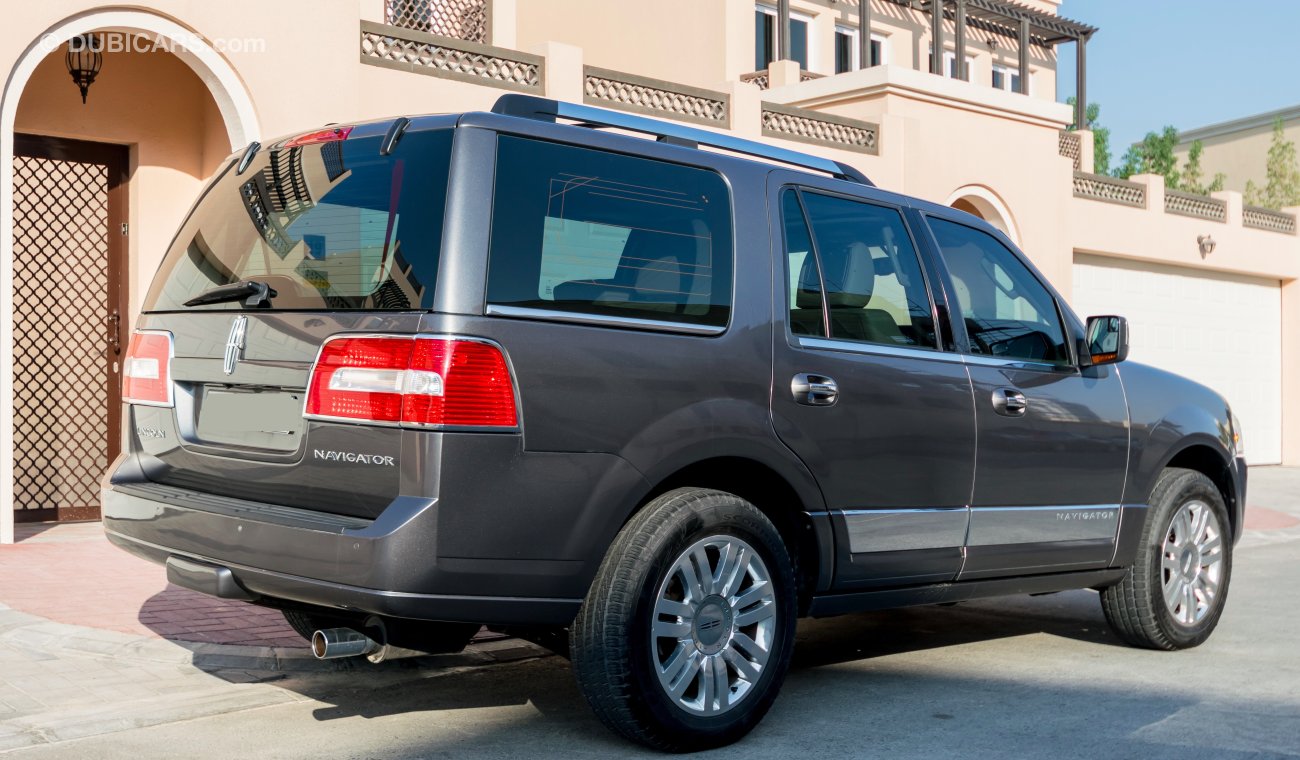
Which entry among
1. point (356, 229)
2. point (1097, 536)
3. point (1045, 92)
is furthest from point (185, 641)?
point (1045, 92)

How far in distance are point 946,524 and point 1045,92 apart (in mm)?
25467

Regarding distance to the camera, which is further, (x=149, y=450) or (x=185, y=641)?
(x=185, y=641)

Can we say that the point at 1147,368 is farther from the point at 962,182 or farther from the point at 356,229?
the point at 962,182

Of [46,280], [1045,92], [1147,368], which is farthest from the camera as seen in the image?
[1045,92]

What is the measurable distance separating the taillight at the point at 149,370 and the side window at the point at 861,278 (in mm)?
2188

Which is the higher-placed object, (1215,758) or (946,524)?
(946,524)

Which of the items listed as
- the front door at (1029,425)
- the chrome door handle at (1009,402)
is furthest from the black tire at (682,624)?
the chrome door handle at (1009,402)

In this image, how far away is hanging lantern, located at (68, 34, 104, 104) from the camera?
10.4m

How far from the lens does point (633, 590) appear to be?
174 inches

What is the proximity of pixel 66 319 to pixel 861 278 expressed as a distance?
7.56m

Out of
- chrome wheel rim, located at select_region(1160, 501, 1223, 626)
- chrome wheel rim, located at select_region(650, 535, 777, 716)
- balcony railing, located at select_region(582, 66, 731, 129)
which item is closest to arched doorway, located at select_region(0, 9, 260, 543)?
balcony railing, located at select_region(582, 66, 731, 129)

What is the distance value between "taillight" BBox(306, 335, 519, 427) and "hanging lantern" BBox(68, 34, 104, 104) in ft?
24.1

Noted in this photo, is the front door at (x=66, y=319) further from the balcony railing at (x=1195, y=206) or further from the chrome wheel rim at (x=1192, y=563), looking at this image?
the balcony railing at (x=1195, y=206)

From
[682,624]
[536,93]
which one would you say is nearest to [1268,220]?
[536,93]
